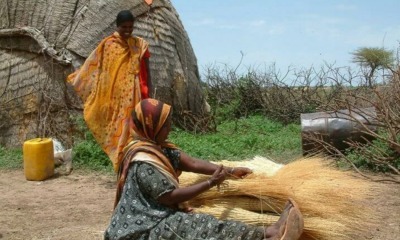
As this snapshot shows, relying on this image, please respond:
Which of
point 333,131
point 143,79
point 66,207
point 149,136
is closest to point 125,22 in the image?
point 143,79

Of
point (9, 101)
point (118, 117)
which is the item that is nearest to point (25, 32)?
point (9, 101)

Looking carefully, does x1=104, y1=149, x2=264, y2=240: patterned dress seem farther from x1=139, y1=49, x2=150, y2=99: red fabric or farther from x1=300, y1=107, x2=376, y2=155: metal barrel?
x1=300, y1=107, x2=376, y2=155: metal barrel

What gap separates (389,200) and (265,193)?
2.55 metres

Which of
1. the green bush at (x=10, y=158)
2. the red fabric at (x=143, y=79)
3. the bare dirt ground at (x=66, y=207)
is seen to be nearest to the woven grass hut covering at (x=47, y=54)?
the green bush at (x=10, y=158)

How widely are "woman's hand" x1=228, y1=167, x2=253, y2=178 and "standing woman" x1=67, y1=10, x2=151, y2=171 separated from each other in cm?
217

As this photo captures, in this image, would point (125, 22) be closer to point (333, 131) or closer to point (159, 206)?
point (159, 206)

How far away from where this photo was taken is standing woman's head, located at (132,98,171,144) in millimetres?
3005

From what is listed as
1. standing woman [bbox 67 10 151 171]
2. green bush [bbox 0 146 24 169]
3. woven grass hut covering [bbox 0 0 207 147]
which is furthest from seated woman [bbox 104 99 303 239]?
woven grass hut covering [bbox 0 0 207 147]

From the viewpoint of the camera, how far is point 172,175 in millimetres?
3021

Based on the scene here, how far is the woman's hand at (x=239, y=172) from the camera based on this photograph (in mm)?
3278

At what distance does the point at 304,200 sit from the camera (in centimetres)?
310

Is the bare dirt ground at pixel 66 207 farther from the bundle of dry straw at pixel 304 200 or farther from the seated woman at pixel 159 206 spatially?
the seated woman at pixel 159 206

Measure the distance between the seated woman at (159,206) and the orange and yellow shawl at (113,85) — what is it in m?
2.36

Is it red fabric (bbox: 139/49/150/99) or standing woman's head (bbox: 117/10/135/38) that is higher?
standing woman's head (bbox: 117/10/135/38)
